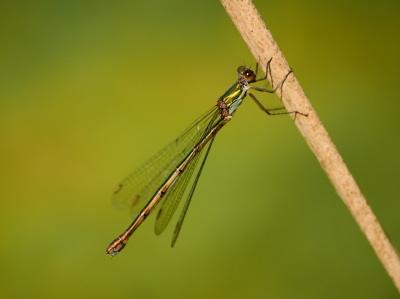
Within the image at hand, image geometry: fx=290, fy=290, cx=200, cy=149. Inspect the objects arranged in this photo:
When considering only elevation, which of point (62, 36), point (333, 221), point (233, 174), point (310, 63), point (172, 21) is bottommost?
point (333, 221)

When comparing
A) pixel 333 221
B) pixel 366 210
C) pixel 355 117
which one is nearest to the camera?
pixel 366 210

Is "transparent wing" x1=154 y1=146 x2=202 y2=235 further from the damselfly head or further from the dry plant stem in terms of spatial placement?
the dry plant stem

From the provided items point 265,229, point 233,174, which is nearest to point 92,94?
point 233,174

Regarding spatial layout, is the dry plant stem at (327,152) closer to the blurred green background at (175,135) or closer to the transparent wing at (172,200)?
the transparent wing at (172,200)

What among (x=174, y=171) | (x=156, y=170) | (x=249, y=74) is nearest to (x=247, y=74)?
(x=249, y=74)

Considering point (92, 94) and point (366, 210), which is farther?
point (92, 94)

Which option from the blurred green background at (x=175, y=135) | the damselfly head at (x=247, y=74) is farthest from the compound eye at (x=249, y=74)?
the blurred green background at (x=175, y=135)

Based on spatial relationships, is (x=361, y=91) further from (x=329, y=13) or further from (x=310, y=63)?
(x=329, y=13)
